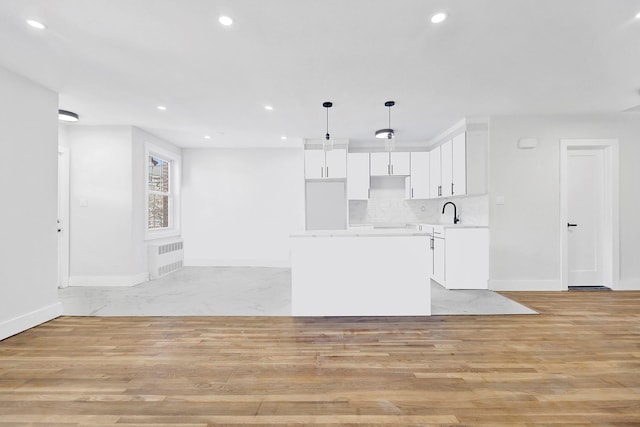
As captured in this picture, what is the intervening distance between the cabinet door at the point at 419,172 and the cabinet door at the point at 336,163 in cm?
133

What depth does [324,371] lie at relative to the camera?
220 centimetres

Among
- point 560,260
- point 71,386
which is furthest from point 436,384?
point 560,260

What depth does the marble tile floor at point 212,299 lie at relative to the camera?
11.6 ft

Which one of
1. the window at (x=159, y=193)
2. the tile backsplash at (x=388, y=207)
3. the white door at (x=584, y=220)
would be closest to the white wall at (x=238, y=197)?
the window at (x=159, y=193)

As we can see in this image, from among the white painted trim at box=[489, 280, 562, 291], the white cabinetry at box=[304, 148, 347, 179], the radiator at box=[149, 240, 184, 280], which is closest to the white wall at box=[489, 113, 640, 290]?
the white painted trim at box=[489, 280, 562, 291]

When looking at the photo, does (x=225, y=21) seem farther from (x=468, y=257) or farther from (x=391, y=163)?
(x=391, y=163)

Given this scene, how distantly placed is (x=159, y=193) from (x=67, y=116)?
1965mm

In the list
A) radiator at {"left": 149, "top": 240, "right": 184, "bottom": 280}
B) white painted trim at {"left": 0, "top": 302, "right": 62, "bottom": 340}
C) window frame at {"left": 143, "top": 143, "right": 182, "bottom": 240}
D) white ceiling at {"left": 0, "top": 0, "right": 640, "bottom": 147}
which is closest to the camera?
white ceiling at {"left": 0, "top": 0, "right": 640, "bottom": 147}

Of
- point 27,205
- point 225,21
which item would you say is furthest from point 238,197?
point 225,21

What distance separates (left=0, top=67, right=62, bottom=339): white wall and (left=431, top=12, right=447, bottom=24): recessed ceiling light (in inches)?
152

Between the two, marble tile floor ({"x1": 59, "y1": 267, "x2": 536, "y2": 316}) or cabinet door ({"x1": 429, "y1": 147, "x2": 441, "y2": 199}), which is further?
cabinet door ({"x1": 429, "y1": 147, "x2": 441, "y2": 199})

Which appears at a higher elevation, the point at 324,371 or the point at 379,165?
the point at 379,165

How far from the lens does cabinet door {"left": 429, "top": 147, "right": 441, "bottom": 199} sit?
5.42m

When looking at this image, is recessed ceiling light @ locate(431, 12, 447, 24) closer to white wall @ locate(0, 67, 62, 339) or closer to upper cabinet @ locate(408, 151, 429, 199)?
upper cabinet @ locate(408, 151, 429, 199)
